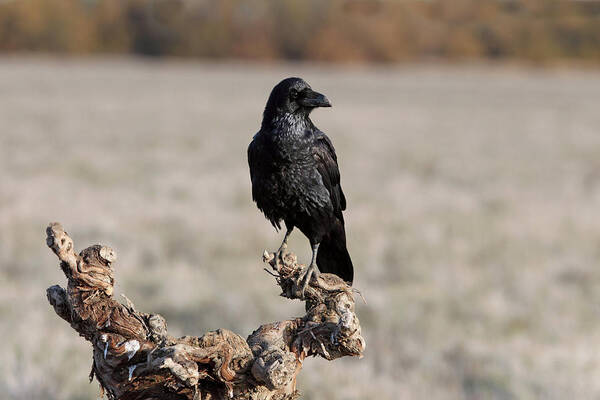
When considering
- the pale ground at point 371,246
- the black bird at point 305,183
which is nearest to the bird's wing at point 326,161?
the black bird at point 305,183

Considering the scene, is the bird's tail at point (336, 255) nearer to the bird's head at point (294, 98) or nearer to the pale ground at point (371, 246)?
the bird's head at point (294, 98)

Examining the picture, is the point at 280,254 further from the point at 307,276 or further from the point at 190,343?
the point at 190,343

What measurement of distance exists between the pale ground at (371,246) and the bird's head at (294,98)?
480cm

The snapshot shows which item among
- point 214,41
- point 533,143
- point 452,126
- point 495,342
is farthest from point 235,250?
point 214,41

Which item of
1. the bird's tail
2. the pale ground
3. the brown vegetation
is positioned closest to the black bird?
the bird's tail

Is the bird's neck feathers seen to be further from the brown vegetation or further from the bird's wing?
the brown vegetation

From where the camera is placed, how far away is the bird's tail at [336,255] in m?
1.72

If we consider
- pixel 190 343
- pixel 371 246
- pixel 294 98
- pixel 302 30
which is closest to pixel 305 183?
pixel 294 98

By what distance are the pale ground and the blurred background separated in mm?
38

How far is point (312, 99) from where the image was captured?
4.95ft

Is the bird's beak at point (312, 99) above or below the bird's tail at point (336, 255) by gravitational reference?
above

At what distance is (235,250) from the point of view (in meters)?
11.1

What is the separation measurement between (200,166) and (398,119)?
17.2 metres

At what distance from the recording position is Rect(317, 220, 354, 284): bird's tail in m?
1.72
